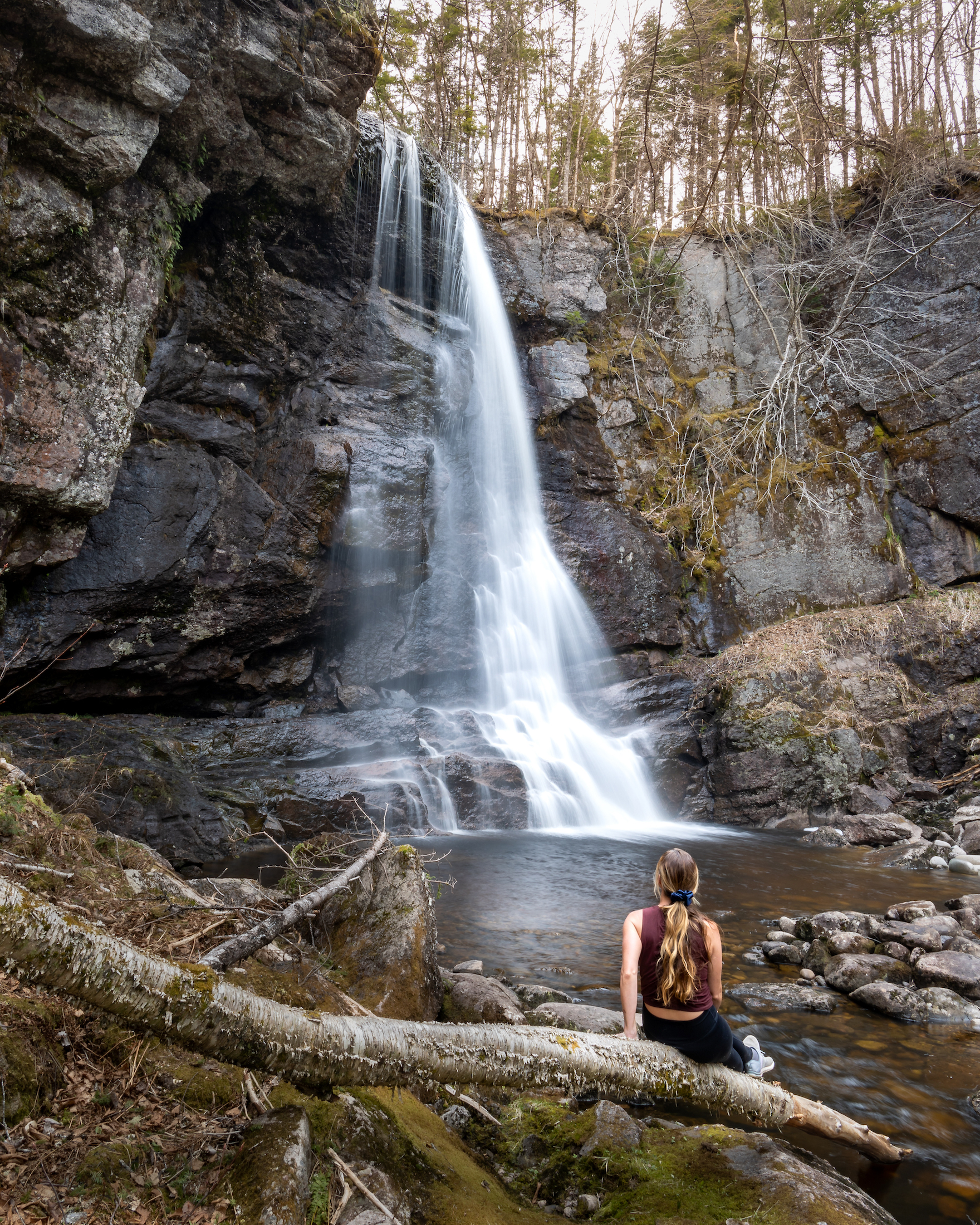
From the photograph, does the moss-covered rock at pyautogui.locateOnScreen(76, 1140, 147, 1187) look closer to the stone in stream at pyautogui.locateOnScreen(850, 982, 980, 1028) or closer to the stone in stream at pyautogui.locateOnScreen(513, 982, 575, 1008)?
the stone in stream at pyautogui.locateOnScreen(513, 982, 575, 1008)

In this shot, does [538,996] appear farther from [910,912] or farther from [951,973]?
[910,912]

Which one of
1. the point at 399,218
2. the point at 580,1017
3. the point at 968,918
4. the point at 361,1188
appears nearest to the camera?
the point at 361,1188

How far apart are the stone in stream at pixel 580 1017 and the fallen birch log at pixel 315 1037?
148cm

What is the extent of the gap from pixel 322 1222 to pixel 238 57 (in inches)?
463

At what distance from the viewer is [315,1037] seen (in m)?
1.82

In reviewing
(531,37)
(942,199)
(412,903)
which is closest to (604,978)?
(412,903)

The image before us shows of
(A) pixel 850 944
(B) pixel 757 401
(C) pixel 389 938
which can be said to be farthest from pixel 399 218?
(A) pixel 850 944

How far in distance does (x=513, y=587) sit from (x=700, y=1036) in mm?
12455

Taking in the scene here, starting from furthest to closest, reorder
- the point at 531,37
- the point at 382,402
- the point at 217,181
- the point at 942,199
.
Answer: the point at 531,37 → the point at 942,199 → the point at 382,402 → the point at 217,181

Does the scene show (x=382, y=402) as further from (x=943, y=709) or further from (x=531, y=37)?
(x=531, y=37)

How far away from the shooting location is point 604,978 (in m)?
5.27

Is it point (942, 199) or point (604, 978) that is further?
point (942, 199)

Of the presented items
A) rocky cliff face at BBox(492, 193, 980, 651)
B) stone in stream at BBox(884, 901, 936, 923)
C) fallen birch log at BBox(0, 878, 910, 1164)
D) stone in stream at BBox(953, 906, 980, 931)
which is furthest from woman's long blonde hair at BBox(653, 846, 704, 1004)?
rocky cliff face at BBox(492, 193, 980, 651)

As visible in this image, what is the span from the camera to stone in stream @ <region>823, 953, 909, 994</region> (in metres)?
5.01
